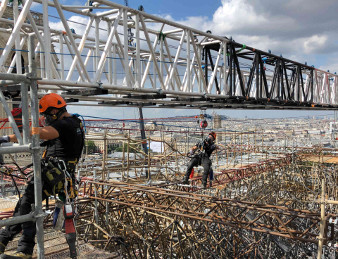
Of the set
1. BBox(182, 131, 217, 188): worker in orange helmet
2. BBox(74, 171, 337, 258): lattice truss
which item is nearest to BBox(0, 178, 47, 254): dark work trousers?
BBox(74, 171, 337, 258): lattice truss

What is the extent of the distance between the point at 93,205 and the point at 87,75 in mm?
4686

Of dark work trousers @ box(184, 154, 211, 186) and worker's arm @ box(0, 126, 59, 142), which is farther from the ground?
worker's arm @ box(0, 126, 59, 142)

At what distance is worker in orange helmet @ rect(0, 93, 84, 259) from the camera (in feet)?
14.9


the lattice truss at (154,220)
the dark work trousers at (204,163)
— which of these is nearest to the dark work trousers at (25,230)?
the lattice truss at (154,220)

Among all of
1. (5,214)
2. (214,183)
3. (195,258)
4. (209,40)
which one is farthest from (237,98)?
(5,214)

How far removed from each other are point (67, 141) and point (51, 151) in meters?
0.33

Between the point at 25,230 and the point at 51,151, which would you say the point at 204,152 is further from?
the point at 25,230

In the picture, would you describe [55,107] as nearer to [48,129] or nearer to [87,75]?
[48,129]

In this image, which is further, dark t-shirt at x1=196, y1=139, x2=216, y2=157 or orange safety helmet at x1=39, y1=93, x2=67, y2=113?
dark t-shirt at x1=196, y1=139, x2=216, y2=157

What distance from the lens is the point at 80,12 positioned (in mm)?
9289

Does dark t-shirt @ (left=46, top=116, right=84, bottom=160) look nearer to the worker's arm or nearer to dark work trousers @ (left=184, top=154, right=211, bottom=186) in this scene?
the worker's arm

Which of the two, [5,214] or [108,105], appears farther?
[108,105]

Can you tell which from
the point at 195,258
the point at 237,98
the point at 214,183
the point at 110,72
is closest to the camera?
the point at 195,258

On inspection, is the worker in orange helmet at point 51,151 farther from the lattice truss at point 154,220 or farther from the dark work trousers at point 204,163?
the dark work trousers at point 204,163
